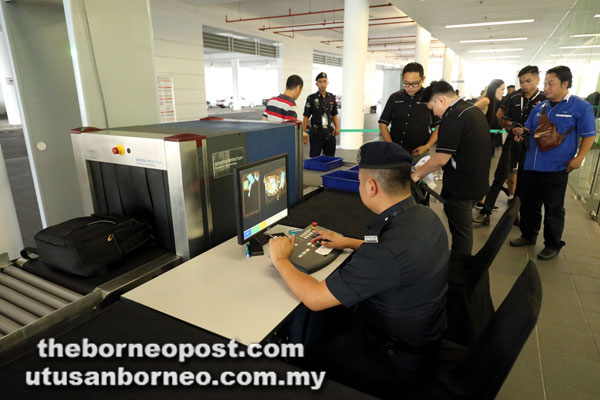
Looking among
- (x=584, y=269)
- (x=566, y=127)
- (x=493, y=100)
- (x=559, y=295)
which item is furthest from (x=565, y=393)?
(x=493, y=100)

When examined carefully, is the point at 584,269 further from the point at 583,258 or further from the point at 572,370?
the point at 572,370

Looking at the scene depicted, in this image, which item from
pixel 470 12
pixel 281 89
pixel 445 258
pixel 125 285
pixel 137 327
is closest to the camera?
pixel 137 327

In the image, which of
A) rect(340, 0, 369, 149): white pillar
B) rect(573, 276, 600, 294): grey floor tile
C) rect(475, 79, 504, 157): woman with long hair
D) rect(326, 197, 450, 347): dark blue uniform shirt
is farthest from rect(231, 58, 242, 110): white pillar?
rect(326, 197, 450, 347): dark blue uniform shirt

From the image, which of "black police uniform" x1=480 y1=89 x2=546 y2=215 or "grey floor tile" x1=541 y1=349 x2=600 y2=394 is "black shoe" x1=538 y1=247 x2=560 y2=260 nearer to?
"black police uniform" x1=480 y1=89 x2=546 y2=215

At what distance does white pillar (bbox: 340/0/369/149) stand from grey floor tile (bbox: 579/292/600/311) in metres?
5.79

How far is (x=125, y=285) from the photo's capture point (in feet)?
4.32

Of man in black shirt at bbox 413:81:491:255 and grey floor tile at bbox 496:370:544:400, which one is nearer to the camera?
grey floor tile at bbox 496:370:544:400

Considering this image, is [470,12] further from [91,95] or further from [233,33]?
[91,95]

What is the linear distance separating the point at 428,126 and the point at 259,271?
2620 millimetres

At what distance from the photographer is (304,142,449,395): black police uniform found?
108cm

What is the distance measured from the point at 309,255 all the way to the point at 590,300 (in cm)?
223

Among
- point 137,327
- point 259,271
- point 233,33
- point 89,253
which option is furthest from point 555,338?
point 233,33

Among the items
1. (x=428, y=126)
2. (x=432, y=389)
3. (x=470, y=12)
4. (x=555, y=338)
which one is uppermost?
(x=470, y=12)

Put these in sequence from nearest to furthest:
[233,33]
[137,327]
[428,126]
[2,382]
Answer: [2,382], [137,327], [428,126], [233,33]
